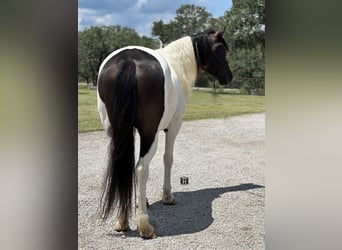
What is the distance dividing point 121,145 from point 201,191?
406 millimetres

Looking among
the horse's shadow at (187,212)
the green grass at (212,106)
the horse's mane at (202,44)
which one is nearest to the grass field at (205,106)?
the green grass at (212,106)

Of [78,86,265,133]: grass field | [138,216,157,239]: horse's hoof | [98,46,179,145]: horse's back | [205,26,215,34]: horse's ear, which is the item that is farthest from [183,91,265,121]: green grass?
[138,216,157,239]: horse's hoof

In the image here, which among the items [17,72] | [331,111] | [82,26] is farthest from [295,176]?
[82,26]

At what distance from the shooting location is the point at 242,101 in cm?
126

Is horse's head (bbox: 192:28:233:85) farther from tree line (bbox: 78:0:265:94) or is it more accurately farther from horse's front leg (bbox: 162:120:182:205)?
horse's front leg (bbox: 162:120:182:205)

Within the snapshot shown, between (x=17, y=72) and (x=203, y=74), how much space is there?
88 cm

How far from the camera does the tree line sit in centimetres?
107

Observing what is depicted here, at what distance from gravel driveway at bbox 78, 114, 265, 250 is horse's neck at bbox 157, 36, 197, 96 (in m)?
0.19

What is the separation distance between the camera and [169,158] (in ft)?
4.41

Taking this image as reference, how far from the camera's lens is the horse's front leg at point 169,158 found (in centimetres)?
130

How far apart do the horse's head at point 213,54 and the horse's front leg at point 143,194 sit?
382 millimetres

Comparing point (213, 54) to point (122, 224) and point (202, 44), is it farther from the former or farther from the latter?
point (122, 224)

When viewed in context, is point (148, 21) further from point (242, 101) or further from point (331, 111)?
point (331, 111)

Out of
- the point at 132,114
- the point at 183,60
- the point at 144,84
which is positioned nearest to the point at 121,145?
the point at 132,114
